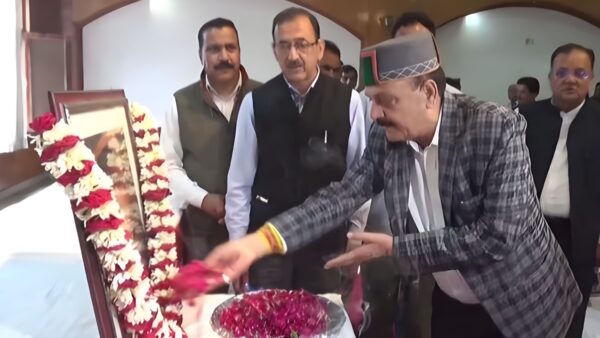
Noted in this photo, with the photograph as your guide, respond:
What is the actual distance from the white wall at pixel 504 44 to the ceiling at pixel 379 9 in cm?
8

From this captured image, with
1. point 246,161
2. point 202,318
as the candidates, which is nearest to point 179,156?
point 246,161

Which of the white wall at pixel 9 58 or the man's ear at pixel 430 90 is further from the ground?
the white wall at pixel 9 58

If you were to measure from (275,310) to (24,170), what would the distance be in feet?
3.24

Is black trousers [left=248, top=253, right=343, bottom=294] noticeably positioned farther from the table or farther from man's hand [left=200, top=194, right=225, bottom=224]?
the table

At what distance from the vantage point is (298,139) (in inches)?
66.1

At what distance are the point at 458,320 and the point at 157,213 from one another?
29.3 inches

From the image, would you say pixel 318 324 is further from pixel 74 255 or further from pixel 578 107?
pixel 578 107

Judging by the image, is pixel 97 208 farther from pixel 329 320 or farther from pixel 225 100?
pixel 225 100

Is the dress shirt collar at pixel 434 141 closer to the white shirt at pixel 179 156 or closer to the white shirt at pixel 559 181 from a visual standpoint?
the white shirt at pixel 179 156

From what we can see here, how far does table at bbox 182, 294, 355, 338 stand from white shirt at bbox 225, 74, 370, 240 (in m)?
0.63

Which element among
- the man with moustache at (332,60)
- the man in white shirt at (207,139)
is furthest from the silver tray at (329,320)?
the man with moustache at (332,60)

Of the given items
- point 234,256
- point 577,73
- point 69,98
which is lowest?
point 234,256

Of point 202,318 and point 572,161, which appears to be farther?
point 572,161

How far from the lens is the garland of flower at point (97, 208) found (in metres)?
0.61
